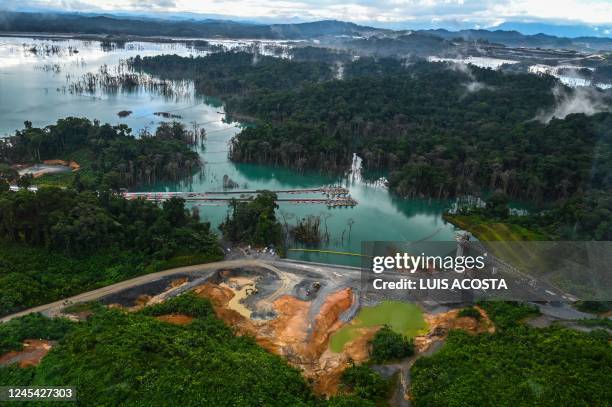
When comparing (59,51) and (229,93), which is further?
(59,51)

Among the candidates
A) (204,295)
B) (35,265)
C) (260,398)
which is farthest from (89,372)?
(35,265)

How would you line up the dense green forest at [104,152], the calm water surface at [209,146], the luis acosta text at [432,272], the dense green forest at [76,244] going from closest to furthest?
1. the dense green forest at [76,244]
2. the luis acosta text at [432,272]
3. the calm water surface at [209,146]
4. the dense green forest at [104,152]

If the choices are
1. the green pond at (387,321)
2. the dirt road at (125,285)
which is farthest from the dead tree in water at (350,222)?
the green pond at (387,321)

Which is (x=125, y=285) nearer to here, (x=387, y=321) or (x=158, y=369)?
(x=158, y=369)

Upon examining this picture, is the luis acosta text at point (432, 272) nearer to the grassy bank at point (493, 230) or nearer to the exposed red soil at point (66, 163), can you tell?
the grassy bank at point (493, 230)

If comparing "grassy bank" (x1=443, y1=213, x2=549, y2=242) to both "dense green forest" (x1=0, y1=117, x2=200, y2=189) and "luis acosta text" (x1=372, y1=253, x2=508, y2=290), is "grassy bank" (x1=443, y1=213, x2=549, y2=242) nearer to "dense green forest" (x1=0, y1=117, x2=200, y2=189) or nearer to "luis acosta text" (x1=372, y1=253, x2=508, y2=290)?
"luis acosta text" (x1=372, y1=253, x2=508, y2=290)

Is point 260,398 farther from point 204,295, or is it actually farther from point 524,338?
point 524,338

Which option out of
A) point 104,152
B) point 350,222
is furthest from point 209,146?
point 350,222
